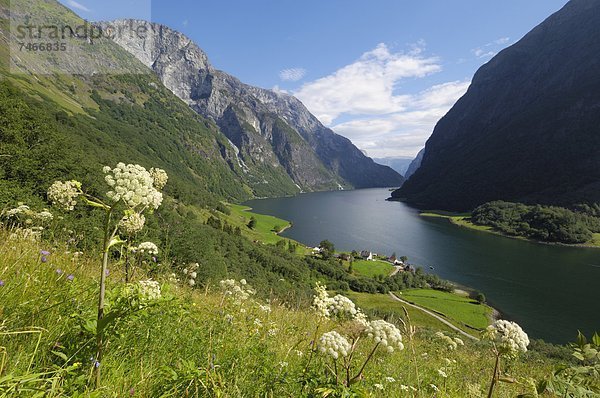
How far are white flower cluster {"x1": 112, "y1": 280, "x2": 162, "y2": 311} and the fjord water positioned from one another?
7396 centimetres

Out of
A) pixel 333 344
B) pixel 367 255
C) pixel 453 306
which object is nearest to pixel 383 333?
pixel 333 344

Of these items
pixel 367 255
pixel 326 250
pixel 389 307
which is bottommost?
pixel 389 307

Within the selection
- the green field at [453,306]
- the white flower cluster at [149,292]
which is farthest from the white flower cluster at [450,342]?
the green field at [453,306]

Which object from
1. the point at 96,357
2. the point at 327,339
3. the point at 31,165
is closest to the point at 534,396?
the point at 327,339

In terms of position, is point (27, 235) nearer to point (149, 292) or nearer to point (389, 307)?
point (149, 292)

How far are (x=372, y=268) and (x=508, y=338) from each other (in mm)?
107052

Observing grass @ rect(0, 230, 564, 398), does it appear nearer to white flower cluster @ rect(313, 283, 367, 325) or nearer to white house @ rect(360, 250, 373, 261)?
white flower cluster @ rect(313, 283, 367, 325)

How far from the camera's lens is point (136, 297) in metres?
2.93

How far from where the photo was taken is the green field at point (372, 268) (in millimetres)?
102375

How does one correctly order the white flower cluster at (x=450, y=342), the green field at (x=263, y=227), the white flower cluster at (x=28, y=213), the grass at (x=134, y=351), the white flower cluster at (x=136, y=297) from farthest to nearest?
the green field at (x=263, y=227), the white flower cluster at (x=450, y=342), the white flower cluster at (x=28, y=213), the white flower cluster at (x=136, y=297), the grass at (x=134, y=351)

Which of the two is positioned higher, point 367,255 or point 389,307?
point 367,255

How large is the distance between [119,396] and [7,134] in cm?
4532

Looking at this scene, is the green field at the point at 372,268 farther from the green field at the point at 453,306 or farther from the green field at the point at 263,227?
the green field at the point at 263,227

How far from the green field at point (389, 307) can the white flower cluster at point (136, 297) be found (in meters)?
60.9
